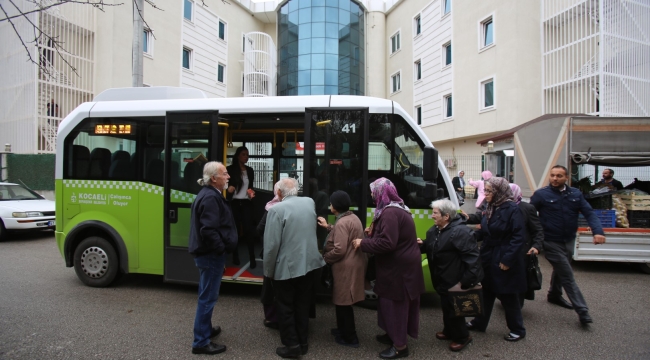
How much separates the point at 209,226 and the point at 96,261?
128 inches

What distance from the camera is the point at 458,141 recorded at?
21.6 metres

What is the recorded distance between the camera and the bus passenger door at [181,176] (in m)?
5.26

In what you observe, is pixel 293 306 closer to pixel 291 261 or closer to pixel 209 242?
pixel 291 261

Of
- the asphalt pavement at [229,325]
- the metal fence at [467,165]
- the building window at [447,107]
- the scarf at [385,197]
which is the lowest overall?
the asphalt pavement at [229,325]

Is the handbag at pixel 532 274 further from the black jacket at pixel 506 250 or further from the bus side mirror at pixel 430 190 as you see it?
the bus side mirror at pixel 430 190

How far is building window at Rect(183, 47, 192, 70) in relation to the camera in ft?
71.9

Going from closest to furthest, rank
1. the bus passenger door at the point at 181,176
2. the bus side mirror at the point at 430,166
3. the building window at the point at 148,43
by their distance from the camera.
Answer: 1. the bus side mirror at the point at 430,166
2. the bus passenger door at the point at 181,176
3. the building window at the point at 148,43

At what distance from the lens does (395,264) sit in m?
3.62

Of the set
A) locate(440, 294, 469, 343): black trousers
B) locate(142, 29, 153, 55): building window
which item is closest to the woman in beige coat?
locate(440, 294, 469, 343): black trousers

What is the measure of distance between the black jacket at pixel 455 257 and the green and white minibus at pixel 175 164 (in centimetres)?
89

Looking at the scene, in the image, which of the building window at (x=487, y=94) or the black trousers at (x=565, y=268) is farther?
the building window at (x=487, y=94)

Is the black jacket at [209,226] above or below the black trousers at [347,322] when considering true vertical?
above

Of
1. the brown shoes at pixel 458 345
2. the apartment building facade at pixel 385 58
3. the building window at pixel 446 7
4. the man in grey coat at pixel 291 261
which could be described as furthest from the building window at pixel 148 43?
the brown shoes at pixel 458 345

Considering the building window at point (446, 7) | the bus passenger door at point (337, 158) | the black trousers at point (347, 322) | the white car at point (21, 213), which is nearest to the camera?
the black trousers at point (347, 322)
